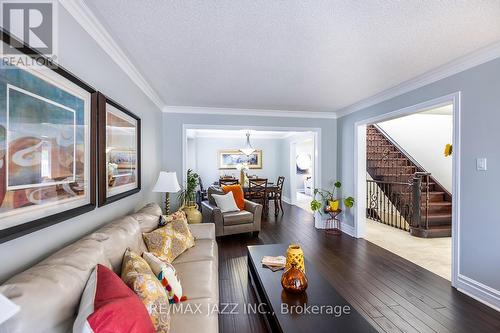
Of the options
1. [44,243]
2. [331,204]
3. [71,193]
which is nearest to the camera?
[44,243]

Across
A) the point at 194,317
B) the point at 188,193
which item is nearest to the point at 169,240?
the point at 194,317

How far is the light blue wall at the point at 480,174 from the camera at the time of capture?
2.26 m

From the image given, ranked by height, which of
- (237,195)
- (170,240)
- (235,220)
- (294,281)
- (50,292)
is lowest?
(235,220)

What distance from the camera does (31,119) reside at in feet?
3.85

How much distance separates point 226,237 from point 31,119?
366 centimetres

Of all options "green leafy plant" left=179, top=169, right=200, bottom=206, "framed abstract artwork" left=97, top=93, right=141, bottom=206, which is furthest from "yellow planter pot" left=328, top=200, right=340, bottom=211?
"framed abstract artwork" left=97, top=93, right=141, bottom=206

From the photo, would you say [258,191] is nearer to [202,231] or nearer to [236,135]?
[236,135]

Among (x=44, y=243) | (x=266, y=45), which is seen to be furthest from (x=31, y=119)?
(x=266, y=45)

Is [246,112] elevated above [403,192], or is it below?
above

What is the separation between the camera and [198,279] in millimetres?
1863

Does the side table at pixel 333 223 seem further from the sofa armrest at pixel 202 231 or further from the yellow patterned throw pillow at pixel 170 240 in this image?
the yellow patterned throw pillow at pixel 170 240

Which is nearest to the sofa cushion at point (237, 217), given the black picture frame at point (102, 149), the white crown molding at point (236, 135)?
the black picture frame at point (102, 149)

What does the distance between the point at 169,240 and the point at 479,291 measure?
10.2ft

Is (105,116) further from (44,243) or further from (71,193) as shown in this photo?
(44,243)
